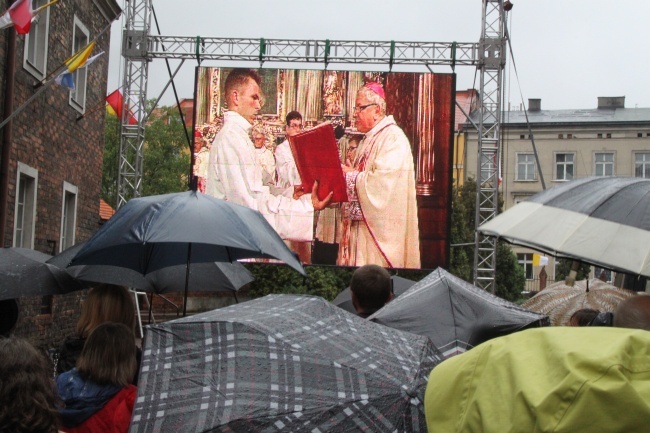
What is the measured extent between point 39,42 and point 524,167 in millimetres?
42840

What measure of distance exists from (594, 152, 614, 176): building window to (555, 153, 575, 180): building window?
1.31m

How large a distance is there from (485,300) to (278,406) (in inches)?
105

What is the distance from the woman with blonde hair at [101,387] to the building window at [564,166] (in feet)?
174

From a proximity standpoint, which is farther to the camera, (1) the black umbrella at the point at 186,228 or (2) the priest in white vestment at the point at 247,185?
(2) the priest in white vestment at the point at 247,185

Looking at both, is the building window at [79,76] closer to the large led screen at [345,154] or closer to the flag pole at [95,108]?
the flag pole at [95,108]

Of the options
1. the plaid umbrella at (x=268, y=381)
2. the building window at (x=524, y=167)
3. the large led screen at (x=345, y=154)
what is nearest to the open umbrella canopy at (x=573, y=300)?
the plaid umbrella at (x=268, y=381)

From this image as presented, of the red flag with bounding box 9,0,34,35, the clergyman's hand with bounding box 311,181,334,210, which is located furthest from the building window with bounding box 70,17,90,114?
the red flag with bounding box 9,0,34,35

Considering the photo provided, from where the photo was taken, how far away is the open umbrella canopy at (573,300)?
25.4 ft

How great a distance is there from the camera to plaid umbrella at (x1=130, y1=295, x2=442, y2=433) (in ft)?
10.5

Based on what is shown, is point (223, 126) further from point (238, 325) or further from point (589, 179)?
point (238, 325)

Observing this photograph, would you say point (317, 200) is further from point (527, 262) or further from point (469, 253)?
point (527, 262)

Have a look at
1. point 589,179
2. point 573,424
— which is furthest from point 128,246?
point 573,424

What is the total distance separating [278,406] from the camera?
10.5 ft

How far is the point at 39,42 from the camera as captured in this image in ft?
53.1
